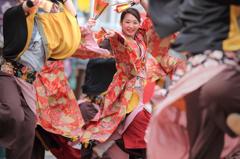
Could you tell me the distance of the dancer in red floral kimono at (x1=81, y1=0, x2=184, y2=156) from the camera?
315 centimetres

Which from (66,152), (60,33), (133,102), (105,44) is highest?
(60,33)

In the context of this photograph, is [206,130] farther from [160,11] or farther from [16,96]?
[16,96]

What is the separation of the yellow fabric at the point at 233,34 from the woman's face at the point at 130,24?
169 cm

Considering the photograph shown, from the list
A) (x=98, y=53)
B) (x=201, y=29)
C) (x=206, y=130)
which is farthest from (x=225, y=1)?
(x=98, y=53)

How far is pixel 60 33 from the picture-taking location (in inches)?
127

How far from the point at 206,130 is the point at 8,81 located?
1.78 m

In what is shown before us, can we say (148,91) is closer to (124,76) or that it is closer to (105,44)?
(124,76)

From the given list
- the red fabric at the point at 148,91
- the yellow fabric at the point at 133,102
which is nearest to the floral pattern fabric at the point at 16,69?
the yellow fabric at the point at 133,102

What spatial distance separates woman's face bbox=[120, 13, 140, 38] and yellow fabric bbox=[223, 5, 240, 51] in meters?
1.69

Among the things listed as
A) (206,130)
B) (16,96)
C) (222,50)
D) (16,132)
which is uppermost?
(222,50)

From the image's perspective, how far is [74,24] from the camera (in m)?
3.31

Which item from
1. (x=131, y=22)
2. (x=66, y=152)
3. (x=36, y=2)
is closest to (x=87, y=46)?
(x=131, y=22)

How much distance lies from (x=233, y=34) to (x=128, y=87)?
162 cm

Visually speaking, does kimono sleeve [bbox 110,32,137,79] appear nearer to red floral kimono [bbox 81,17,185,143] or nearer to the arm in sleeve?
red floral kimono [bbox 81,17,185,143]
